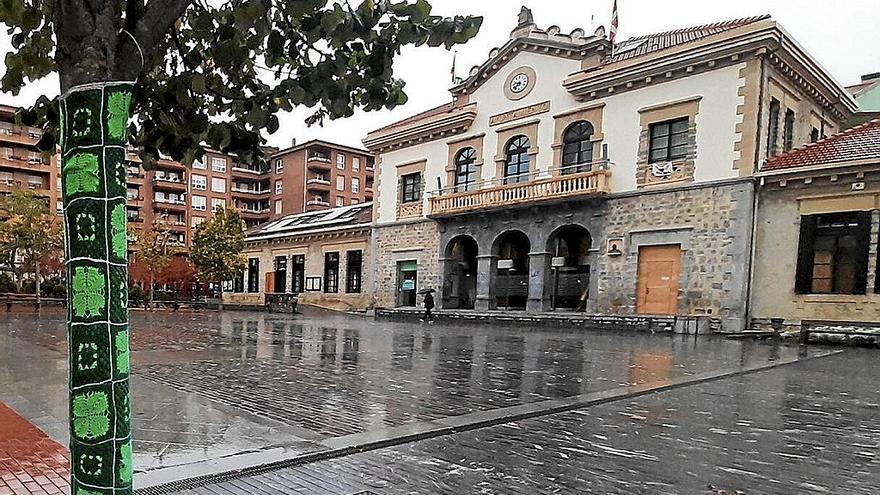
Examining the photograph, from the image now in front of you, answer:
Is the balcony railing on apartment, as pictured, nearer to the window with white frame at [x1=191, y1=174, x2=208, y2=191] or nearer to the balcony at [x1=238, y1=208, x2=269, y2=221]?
the balcony at [x1=238, y1=208, x2=269, y2=221]

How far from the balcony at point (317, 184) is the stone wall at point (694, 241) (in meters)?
43.6

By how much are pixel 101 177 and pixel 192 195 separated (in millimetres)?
68685

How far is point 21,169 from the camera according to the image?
175ft

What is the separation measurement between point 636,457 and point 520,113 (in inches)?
860

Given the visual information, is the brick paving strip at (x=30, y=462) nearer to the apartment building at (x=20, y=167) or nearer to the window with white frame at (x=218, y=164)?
the apartment building at (x=20, y=167)

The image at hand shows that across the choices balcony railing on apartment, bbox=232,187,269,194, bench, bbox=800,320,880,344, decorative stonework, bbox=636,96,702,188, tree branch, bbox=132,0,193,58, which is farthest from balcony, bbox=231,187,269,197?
tree branch, bbox=132,0,193,58

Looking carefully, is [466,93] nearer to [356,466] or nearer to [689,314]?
[689,314]

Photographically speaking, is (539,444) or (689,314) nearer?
(539,444)

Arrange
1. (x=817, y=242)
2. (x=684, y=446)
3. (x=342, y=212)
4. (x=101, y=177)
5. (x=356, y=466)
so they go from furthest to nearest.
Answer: (x=342, y=212) → (x=817, y=242) → (x=684, y=446) → (x=356, y=466) → (x=101, y=177)

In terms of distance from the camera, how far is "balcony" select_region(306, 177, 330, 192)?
60.5m

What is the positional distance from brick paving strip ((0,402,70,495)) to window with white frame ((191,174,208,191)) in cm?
6474

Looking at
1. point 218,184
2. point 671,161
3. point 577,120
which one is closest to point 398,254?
point 577,120

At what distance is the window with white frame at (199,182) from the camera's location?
64.9 metres

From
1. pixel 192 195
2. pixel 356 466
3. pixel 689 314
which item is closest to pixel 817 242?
pixel 689 314
